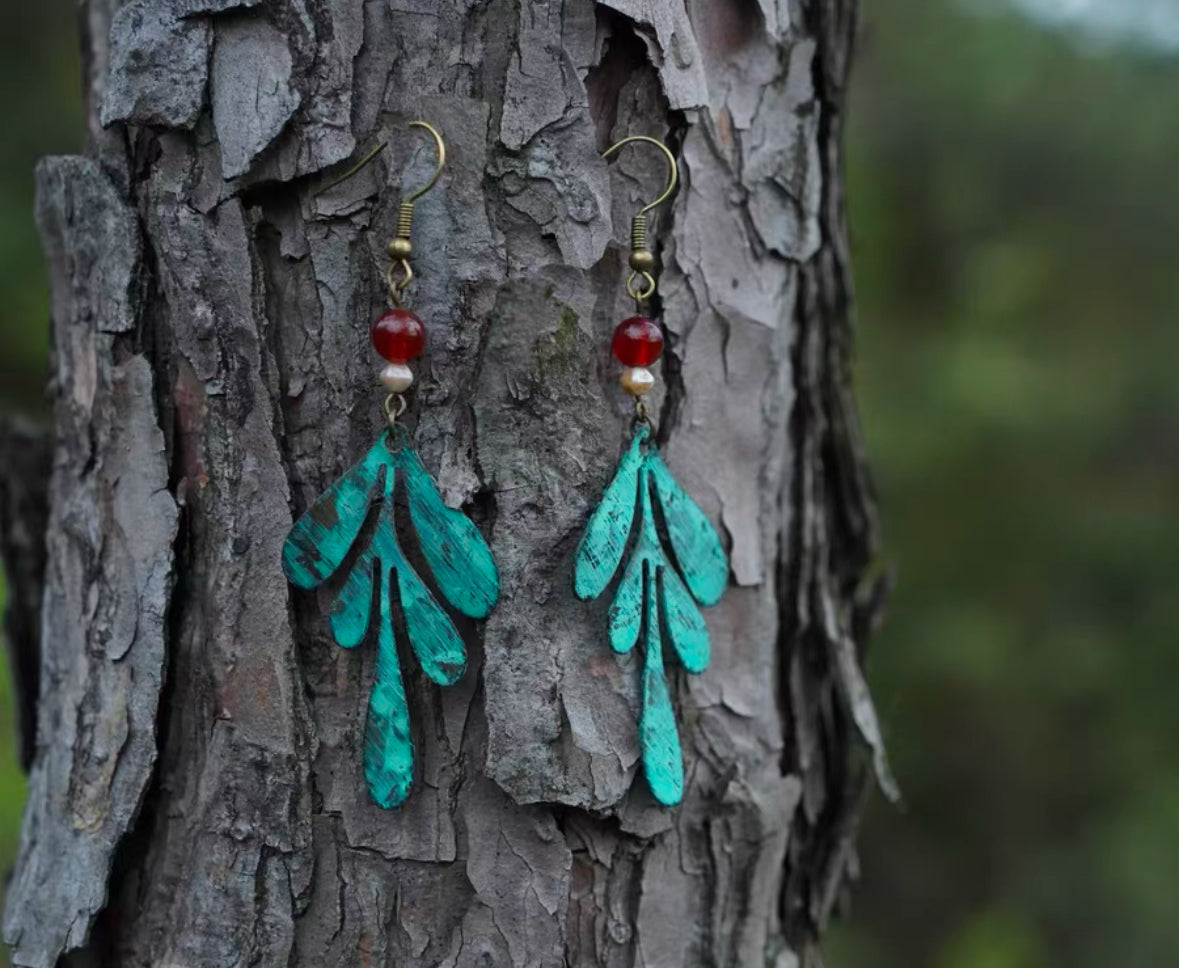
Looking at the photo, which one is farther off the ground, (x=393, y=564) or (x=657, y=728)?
(x=393, y=564)

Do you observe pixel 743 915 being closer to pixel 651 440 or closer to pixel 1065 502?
pixel 651 440

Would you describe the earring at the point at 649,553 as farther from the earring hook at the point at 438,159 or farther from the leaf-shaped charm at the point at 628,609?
the earring hook at the point at 438,159

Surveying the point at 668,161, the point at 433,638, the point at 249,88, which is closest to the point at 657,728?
the point at 433,638

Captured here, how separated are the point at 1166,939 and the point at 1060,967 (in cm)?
28

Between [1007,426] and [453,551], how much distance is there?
8.46 feet

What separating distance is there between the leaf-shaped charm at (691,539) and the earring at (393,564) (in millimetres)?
206

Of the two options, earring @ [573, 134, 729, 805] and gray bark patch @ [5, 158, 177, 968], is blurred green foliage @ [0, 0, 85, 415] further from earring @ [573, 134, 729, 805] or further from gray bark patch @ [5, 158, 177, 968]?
earring @ [573, 134, 729, 805]

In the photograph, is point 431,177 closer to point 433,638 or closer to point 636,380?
point 636,380

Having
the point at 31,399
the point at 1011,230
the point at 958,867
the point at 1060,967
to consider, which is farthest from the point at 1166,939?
the point at 31,399

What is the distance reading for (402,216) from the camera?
1.11m

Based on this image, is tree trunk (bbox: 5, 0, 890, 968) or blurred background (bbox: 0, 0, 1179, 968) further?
blurred background (bbox: 0, 0, 1179, 968)

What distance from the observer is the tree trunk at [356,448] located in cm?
113

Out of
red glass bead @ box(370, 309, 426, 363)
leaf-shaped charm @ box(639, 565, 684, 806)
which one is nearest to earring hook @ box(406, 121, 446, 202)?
red glass bead @ box(370, 309, 426, 363)

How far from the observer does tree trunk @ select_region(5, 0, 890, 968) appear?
1.13 meters
